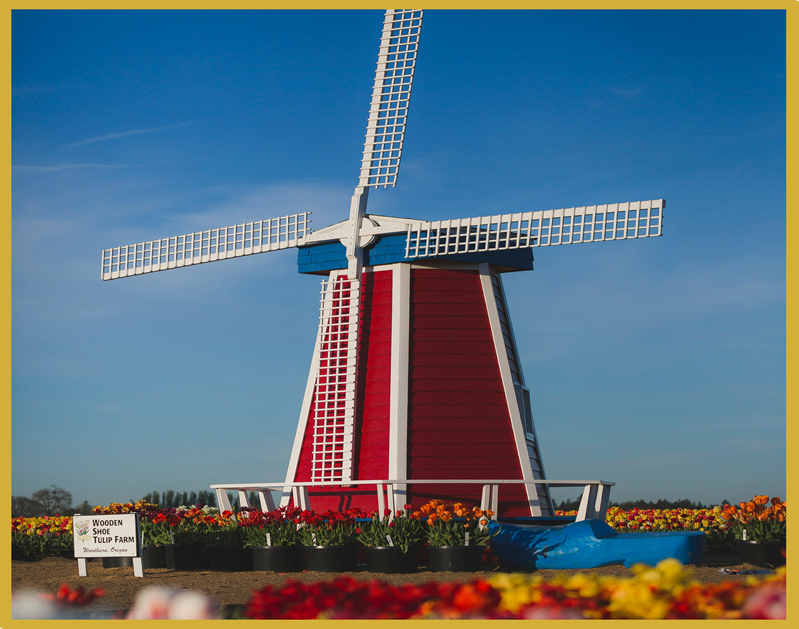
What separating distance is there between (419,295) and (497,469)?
9.23 ft

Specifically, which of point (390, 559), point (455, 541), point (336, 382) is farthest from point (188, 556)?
point (455, 541)

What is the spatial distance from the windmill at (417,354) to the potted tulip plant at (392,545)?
205 cm

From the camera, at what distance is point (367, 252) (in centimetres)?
1295

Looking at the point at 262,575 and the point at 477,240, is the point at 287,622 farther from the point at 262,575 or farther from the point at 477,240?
the point at 477,240

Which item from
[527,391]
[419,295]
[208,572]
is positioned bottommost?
[208,572]

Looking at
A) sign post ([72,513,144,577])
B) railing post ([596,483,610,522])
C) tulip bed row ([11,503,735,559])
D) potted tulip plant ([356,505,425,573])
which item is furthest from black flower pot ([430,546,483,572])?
tulip bed row ([11,503,735,559])

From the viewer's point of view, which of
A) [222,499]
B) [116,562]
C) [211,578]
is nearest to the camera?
[211,578]

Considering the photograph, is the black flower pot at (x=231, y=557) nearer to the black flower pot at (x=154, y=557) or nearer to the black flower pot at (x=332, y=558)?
the black flower pot at (x=154, y=557)

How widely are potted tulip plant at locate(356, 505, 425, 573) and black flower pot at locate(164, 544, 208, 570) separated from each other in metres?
2.35

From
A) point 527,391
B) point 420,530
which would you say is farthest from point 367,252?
point 420,530

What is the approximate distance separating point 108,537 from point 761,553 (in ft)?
25.9

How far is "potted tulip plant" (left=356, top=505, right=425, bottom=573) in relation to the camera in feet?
30.9

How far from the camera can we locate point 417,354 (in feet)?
40.9

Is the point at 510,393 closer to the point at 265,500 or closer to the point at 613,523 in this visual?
the point at 265,500
